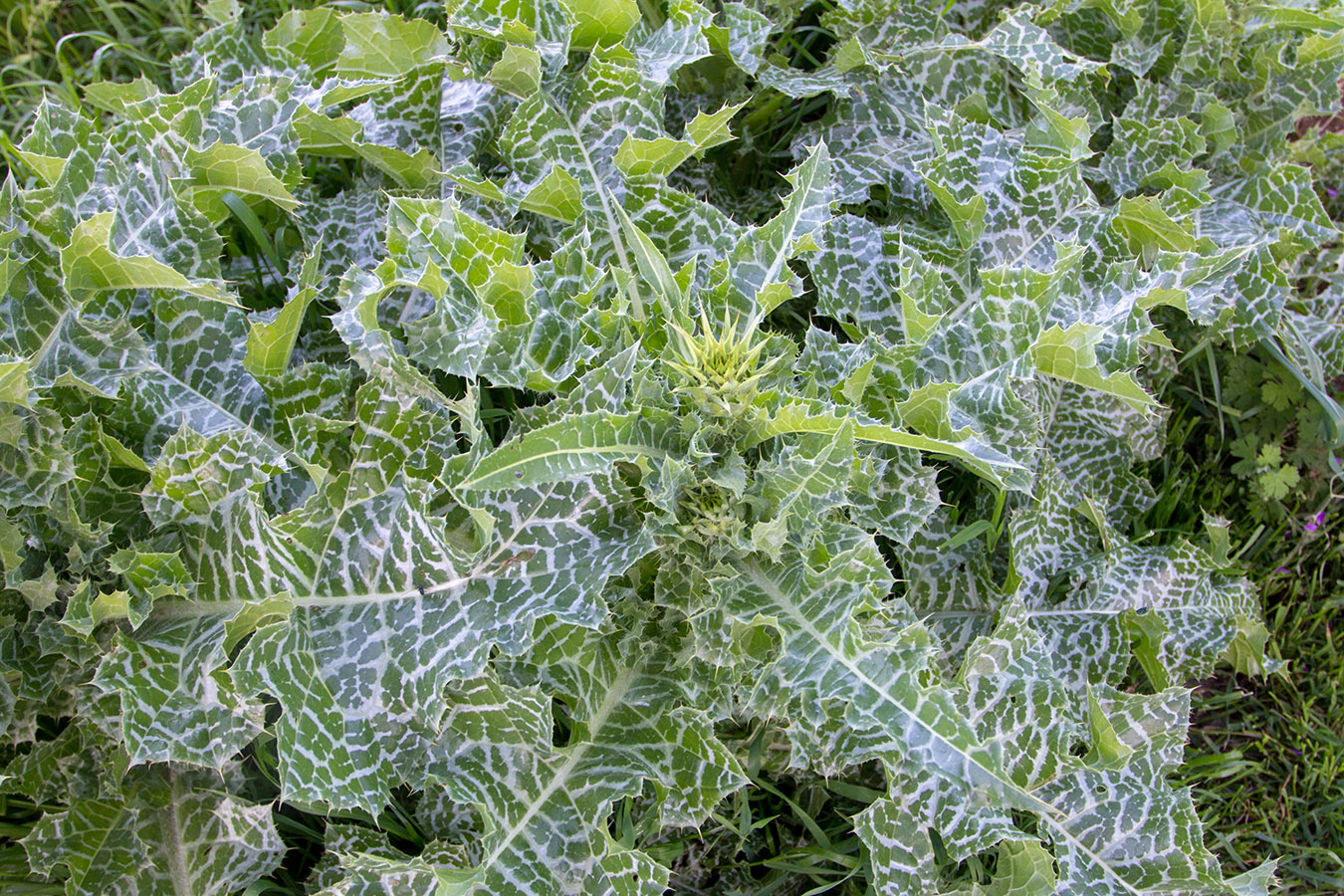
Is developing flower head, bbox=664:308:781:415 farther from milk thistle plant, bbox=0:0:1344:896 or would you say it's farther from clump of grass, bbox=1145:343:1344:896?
clump of grass, bbox=1145:343:1344:896

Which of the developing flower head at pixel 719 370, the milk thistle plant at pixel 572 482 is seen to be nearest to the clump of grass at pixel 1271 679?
the milk thistle plant at pixel 572 482

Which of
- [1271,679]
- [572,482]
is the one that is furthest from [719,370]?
[1271,679]

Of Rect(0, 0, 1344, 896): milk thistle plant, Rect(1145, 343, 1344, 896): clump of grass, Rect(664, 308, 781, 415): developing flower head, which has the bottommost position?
Rect(1145, 343, 1344, 896): clump of grass

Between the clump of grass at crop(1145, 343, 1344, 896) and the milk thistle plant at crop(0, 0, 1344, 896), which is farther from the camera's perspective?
the clump of grass at crop(1145, 343, 1344, 896)

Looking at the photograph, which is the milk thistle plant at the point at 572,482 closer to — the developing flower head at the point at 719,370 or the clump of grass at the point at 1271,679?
the developing flower head at the point at 719,370

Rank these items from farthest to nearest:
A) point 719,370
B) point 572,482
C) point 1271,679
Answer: point 1271,679, point 572,482, point 719,370

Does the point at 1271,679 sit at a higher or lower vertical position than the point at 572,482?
lower

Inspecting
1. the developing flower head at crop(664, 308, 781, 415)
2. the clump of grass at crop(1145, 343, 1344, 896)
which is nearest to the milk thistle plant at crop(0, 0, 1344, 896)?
the developing flower head at crop(664, 308, 781, 415)

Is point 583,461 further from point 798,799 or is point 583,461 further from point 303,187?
point 303,187

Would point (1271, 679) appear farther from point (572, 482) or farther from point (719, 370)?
point (572, 482)
